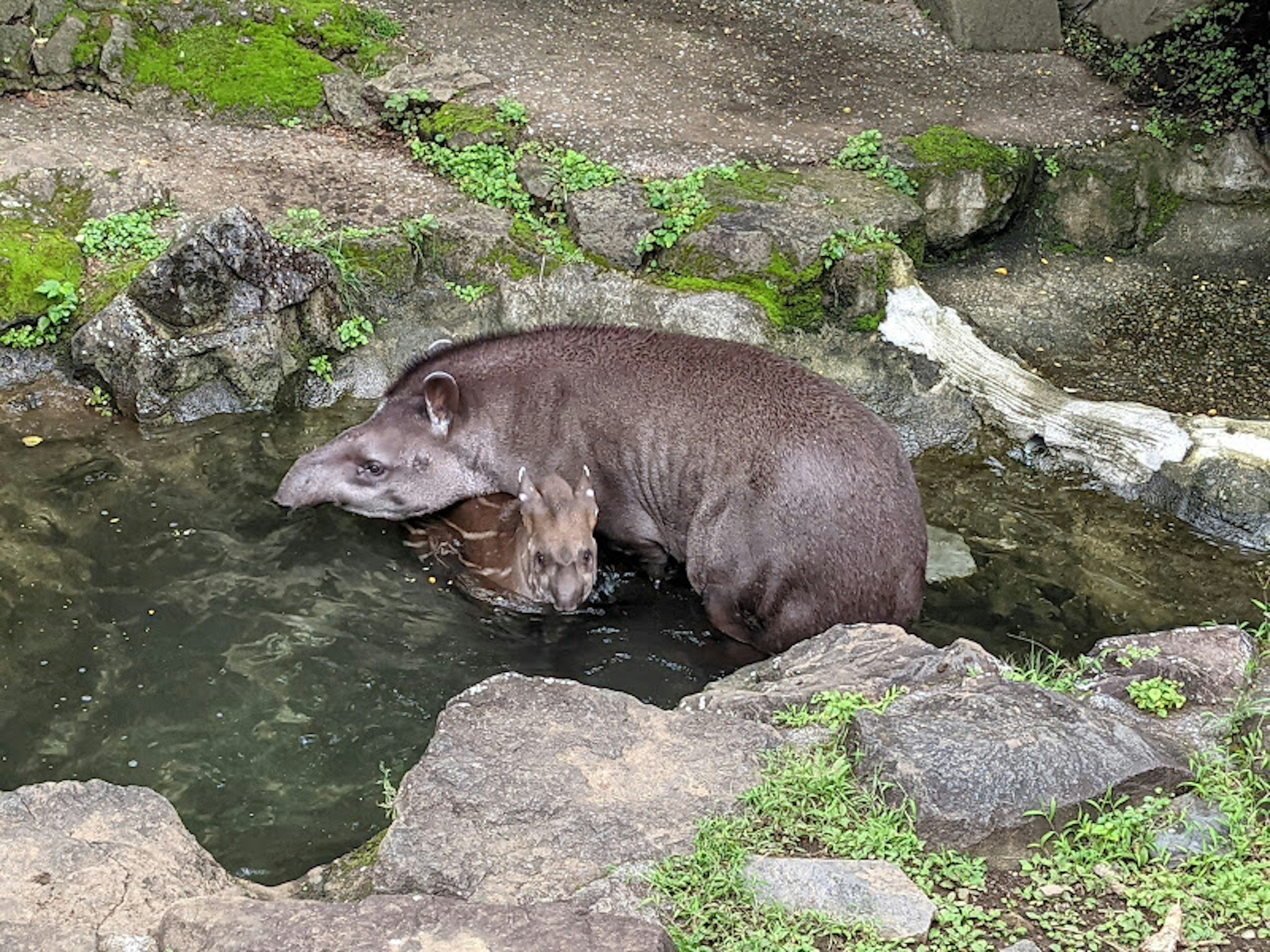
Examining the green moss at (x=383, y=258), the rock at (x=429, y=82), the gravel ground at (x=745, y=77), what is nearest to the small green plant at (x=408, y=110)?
the rock at (x=429, y=82)

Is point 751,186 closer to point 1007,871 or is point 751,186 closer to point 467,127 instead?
point 467,127

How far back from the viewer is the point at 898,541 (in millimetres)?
6691

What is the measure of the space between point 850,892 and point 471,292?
6031 mm

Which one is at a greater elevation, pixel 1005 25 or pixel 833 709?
pixel 1005 25

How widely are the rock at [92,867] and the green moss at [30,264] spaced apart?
16.7 feet

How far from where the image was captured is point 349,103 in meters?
11.1

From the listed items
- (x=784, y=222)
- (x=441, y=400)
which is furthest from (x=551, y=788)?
(x=784, y=222)

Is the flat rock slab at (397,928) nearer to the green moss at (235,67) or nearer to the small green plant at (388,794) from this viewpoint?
the small green plant at (388,794)

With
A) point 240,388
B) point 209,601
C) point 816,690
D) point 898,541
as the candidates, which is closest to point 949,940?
point 816,690

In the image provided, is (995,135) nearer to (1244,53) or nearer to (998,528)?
(1244,53)

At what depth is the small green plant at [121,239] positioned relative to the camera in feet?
30.2

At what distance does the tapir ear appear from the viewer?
7.59m

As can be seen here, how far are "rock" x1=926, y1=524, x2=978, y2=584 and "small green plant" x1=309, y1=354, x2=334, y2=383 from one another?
387cm

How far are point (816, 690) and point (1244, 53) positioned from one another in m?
8.87
